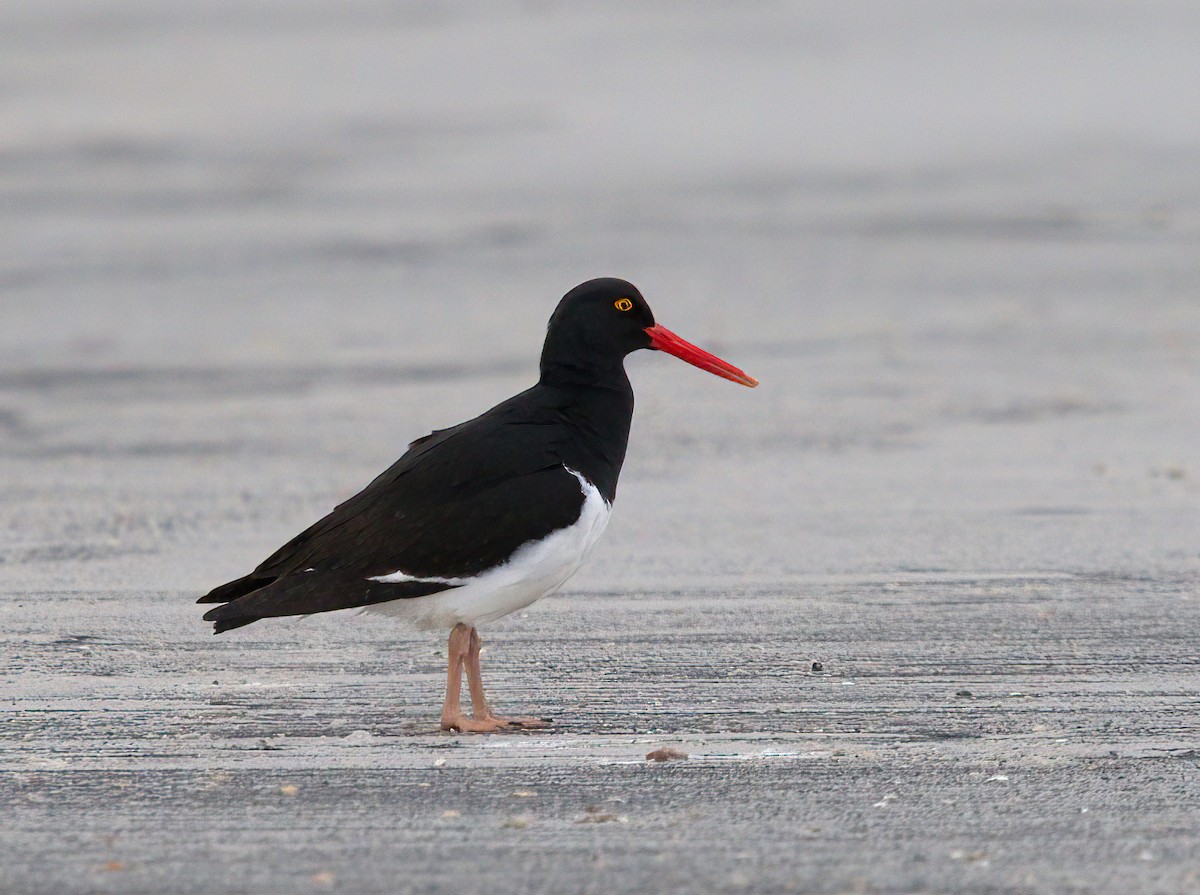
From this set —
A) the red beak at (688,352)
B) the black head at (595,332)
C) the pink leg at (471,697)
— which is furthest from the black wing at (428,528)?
the red beak at (688,352)

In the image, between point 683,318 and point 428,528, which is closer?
point 428,528

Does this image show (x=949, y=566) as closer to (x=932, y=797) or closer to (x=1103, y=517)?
(x=1103, y=517)

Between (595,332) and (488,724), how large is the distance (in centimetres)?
133

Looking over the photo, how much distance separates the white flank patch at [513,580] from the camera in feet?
17.6

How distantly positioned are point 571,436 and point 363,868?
1906mm

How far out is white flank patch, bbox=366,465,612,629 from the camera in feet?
17.6

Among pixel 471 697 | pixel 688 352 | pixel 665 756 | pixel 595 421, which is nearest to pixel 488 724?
pixel 471 697

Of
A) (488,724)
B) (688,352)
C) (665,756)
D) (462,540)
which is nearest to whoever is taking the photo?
(665,756)

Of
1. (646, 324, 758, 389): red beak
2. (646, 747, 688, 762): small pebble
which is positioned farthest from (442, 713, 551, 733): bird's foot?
(646, 324, 758, 389): red beak

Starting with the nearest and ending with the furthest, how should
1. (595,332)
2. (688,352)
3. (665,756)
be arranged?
(665,756), (595,332), (688,352)

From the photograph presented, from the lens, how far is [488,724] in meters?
5.25

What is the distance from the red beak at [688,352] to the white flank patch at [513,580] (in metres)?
0.84

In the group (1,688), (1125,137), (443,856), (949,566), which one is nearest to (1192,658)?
(949,566)

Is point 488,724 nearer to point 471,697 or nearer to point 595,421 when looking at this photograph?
point 471,697
